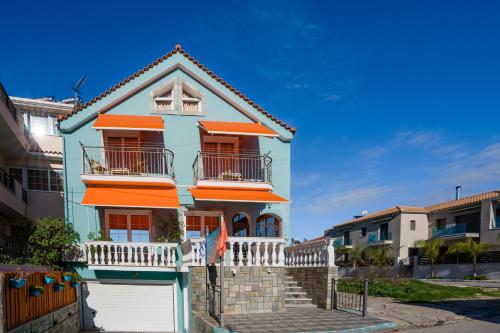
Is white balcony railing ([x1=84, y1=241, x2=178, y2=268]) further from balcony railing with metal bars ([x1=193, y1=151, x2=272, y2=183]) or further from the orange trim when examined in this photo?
balcony railing with metal bars ([x1=193, y1=151, x2=272, y2=183])

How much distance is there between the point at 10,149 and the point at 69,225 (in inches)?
274

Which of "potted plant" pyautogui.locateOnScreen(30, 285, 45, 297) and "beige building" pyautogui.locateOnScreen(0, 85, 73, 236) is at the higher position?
"beige building" pyautogui.locateOnScreen(0, 85, 73, 236)

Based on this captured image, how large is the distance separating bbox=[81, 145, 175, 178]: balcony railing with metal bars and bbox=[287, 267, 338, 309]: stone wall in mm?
7501

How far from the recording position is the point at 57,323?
10375mm

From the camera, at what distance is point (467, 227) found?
35.7 meters

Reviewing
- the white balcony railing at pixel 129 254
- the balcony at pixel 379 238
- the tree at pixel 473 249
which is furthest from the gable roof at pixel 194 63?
the balcony at pixel 379 238

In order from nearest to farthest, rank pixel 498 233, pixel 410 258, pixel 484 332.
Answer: pixel 484 332, pixel 498 233, pixel 410 258

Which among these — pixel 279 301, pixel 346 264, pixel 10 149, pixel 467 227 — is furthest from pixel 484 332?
pixel 346 264

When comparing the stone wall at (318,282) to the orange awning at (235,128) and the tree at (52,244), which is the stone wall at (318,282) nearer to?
the orange awning at (235,128)

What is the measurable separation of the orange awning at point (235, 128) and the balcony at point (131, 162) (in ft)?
7.59

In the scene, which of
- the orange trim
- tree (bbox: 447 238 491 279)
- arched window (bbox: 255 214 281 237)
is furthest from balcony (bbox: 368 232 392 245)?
the orange trim

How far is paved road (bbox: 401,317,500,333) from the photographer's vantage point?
872 cm

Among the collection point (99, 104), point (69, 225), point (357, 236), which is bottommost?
point (357, 236)

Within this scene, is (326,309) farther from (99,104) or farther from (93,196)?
(99,104)
